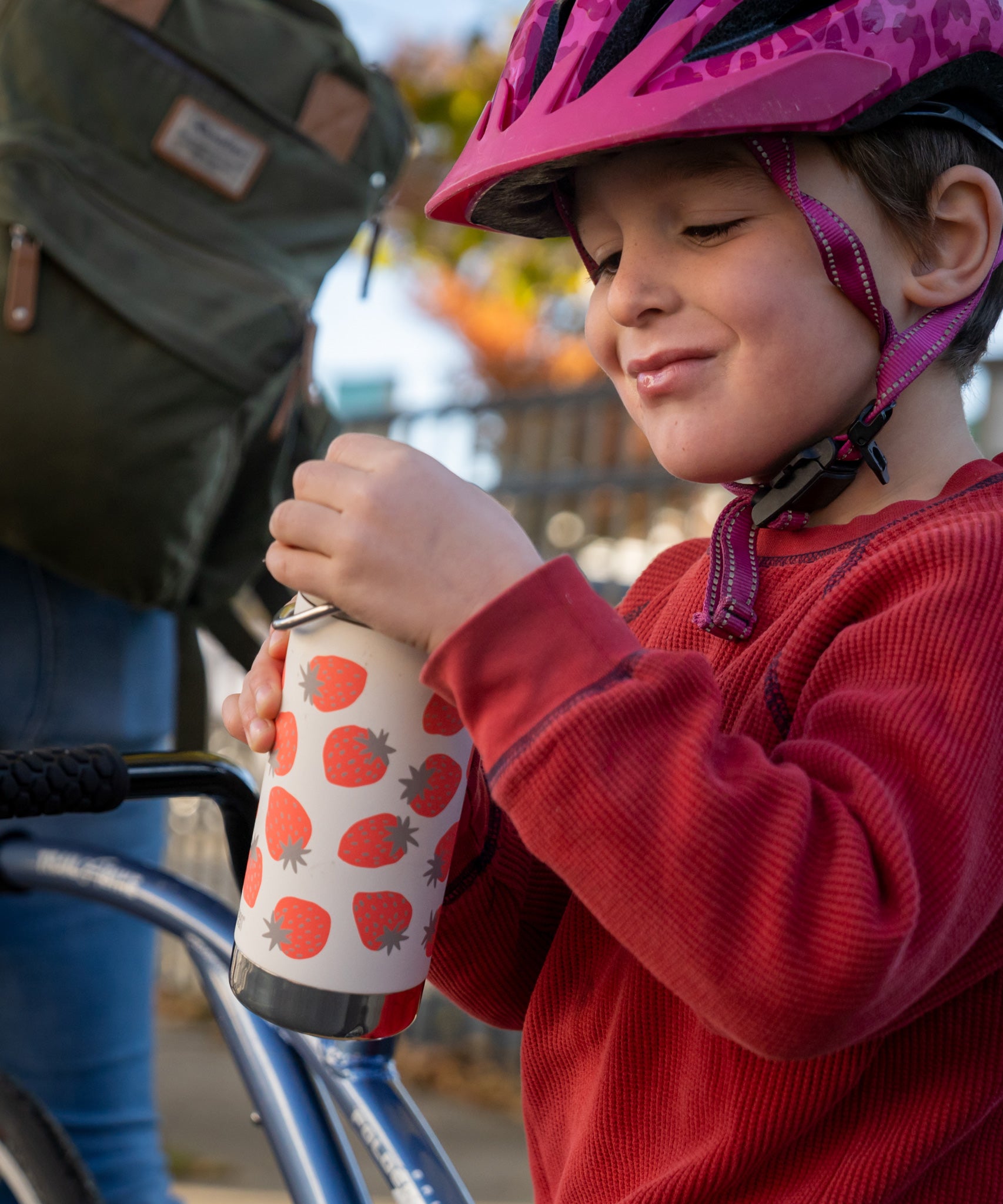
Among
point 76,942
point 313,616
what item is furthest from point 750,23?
point 76,942

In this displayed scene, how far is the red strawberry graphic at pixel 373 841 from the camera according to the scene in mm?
873

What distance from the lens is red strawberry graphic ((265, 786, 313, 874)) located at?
884 millimetres

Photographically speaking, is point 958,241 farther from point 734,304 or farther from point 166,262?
point 166,262

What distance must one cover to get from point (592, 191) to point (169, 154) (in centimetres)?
118

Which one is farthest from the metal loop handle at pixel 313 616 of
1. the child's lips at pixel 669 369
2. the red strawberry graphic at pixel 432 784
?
the child's lips at pixel 669 369

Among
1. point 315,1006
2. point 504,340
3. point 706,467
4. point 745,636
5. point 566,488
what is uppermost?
point 706,467

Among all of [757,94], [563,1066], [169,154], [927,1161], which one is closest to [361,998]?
[563,1066]

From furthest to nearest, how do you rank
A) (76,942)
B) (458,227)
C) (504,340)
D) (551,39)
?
(504,340), (458,227), (76,942), (551,39)

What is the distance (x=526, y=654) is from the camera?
0.77 meters

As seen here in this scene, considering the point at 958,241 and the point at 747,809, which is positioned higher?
the point at 958,241

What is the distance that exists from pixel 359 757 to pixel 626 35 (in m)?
0.64

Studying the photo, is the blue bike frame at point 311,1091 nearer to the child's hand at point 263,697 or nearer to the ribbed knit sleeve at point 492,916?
the ribbed knit sleeve at point 492,916

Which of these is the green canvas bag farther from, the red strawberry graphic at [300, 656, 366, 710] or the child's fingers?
the red strawberry graphic at [300, 656, 366, 710]

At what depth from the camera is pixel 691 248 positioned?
100cm
